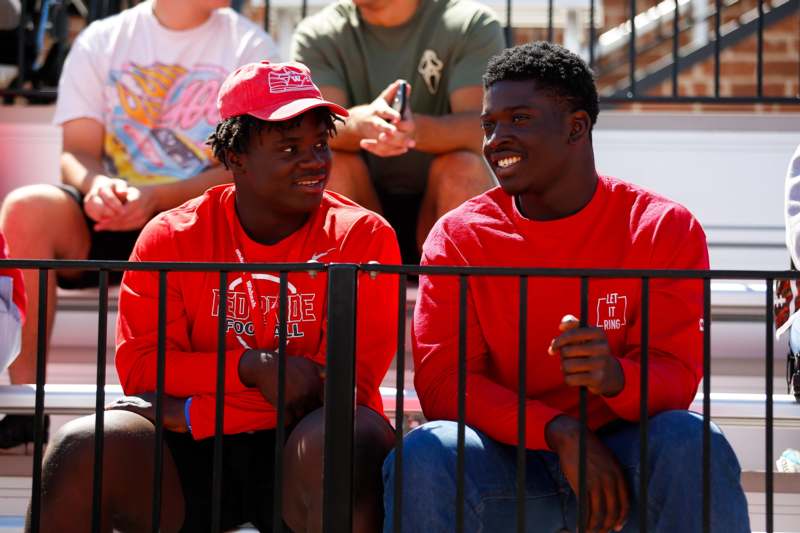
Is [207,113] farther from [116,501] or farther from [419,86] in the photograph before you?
[116,501]

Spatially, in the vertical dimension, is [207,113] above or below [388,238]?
above

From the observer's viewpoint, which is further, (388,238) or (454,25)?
(454,25)

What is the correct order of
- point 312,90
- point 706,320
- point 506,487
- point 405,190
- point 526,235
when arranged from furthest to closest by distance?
1. point 405,190
2. point 312,90
3. point 526,235
4. point 506,487
5. point 706,320

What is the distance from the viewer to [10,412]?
2.88 meters

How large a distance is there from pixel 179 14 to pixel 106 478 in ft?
6.74

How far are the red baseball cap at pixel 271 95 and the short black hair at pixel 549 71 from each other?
15.0 inches

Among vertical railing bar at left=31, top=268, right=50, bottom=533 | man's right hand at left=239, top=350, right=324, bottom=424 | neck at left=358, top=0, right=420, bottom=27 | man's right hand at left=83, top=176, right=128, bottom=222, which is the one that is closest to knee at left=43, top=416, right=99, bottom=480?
vertical railing bar at left=31, top=268, right=50, bottom=533

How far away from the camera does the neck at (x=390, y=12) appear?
3.77 m

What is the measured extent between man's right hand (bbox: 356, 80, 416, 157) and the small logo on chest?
1.15 meters

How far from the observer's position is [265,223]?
271 centimetres

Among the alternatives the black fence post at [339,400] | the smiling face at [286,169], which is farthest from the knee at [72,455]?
the smiling face at [286,169]

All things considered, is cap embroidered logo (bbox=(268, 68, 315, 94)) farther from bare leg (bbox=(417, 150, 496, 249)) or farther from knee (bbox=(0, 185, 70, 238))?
knee (bbox=(0, 185, 70, 238))

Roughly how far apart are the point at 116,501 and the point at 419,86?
1.95 meters

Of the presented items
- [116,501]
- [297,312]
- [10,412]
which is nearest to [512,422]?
[297,312]
